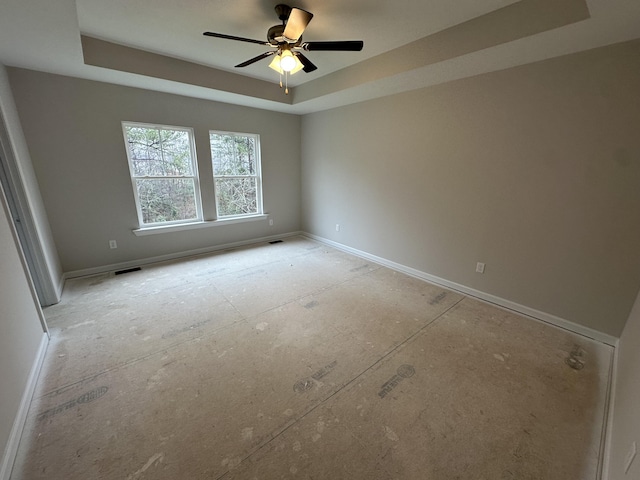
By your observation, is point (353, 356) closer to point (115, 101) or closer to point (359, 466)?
point (359, 466)

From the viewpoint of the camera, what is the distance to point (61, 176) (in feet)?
9.71

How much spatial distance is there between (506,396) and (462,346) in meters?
0.47

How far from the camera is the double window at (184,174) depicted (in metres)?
3.46

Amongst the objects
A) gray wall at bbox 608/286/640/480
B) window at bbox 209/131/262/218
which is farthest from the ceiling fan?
gray wall at bbox 608/286/640/480

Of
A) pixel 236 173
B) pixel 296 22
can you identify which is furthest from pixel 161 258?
pixel 296 22

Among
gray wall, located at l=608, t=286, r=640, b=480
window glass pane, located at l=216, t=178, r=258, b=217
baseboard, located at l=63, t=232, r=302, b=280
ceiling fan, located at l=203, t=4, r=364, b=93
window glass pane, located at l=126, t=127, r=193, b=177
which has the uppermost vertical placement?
ceiling fan, located at l=203, t=4, r=364, b=93

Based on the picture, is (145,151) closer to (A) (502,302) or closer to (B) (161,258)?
(B) (161,258)

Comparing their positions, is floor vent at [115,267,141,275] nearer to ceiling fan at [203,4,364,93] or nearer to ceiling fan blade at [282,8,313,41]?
ceiling fan at [203,4,364,93]

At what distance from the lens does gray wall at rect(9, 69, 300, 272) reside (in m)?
2.78

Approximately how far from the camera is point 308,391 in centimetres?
167

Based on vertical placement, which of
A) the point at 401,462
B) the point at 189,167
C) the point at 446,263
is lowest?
the point at 401,462

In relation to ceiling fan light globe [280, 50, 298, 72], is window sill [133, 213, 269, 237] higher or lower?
lower

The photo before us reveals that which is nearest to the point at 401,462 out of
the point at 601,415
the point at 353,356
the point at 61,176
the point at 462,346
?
the point at 353,356

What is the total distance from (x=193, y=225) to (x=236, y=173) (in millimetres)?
1136
